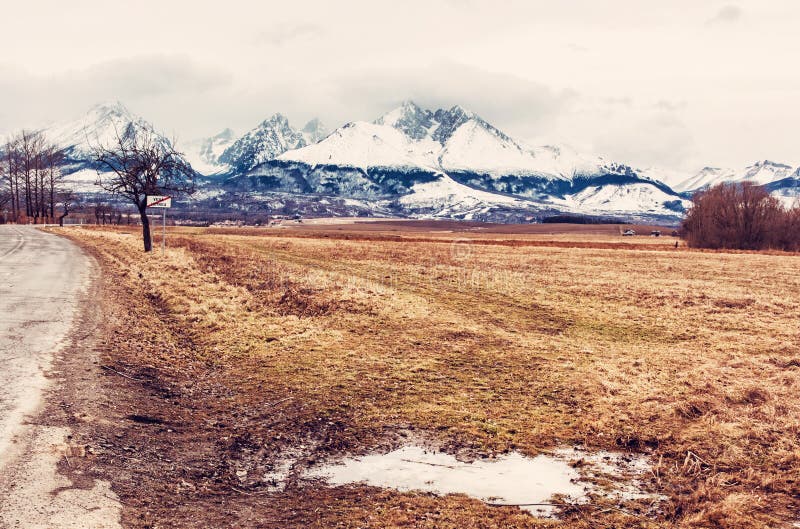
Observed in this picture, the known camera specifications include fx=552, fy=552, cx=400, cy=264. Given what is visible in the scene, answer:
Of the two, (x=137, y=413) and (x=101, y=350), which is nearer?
(x=137, y=413)

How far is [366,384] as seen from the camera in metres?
10.4

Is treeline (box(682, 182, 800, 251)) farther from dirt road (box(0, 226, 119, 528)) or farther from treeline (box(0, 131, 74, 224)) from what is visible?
treeline (box(0, 131, 74, 224))

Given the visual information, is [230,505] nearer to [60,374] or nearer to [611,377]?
[60,374]

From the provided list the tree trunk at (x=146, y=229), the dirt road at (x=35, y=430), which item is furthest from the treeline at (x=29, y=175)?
the dirt road at (x=35, y=430)

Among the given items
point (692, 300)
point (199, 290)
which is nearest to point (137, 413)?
point (199, 290)

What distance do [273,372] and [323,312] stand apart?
5.88 meters

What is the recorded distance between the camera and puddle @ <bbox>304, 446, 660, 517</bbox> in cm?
641

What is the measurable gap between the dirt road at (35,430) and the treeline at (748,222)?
90654 millimetres

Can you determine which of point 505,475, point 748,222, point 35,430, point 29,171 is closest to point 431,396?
point 505,475

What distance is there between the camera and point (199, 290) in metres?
20.2

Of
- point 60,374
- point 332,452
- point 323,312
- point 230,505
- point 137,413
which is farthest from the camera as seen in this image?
point 323,312

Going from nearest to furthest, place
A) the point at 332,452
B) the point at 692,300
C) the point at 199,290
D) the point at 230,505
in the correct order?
the point at 230,505
the point at 332,452
the point at 199,290
the point at 692,300

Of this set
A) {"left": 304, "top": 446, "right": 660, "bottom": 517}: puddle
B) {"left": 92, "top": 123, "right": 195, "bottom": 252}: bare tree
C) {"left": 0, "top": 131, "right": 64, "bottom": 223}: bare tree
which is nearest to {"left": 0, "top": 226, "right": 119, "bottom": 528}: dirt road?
{"left": 304, "top": 446, "right": 660, "bottom": 517}: puddle

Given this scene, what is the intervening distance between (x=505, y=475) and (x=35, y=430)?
616 centimetres
